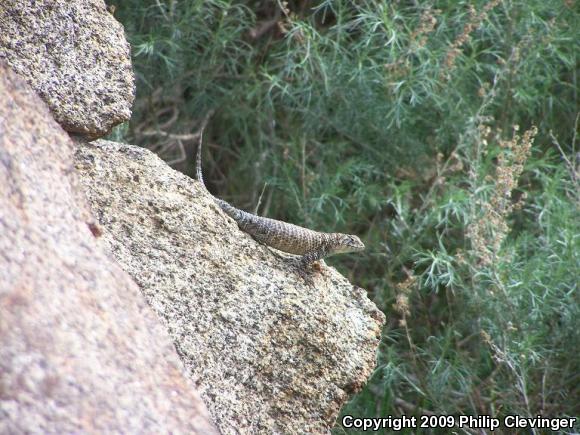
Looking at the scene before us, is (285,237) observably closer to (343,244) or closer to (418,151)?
(343,244)

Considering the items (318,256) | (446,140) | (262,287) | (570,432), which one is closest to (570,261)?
(570,432)

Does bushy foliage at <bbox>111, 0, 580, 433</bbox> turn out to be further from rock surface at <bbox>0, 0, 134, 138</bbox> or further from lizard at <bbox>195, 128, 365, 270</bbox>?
rock surface at <bbox>0, 0, 134, 138</bbox>

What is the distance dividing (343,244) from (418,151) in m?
2.21

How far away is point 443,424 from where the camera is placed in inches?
222

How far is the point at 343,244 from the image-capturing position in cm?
450

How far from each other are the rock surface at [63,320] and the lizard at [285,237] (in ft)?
3.51

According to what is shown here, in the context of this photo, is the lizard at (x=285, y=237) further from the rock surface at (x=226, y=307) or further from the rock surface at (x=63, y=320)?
the rock surface at (x=63, y=320)

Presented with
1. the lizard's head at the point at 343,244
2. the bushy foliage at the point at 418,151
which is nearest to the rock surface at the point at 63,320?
the lizard's head at the point at 343,244

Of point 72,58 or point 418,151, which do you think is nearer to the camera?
point 72,58

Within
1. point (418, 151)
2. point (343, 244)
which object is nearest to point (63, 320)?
point (343, 244)

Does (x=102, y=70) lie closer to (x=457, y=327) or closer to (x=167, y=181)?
(x=167, y=181)

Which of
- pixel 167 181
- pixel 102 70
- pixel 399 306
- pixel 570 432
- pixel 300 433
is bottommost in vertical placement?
pixel 570 432

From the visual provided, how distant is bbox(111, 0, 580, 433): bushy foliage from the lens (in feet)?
18.1

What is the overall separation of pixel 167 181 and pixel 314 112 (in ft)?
9.24
